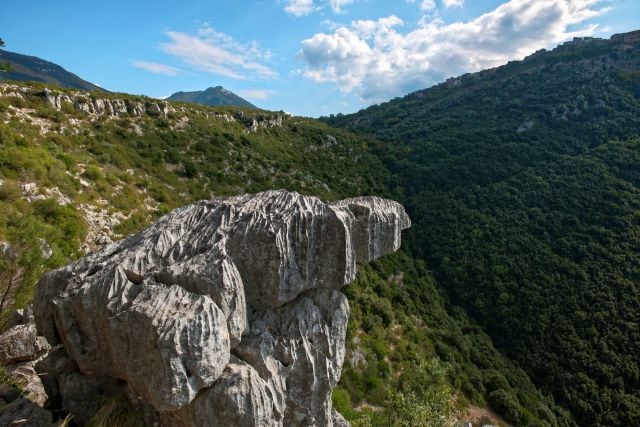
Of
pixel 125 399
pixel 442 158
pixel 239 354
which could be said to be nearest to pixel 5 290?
pixel 125 399

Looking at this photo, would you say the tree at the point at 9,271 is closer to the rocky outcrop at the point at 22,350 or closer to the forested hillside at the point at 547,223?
the rocky outcrop at the point at 22,350

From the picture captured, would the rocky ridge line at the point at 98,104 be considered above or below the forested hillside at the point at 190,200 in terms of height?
above

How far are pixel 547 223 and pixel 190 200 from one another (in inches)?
1492

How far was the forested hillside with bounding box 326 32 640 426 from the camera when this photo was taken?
27.6 meters

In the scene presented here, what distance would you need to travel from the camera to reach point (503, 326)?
31.3 meters

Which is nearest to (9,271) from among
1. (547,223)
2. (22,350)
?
(22,350)

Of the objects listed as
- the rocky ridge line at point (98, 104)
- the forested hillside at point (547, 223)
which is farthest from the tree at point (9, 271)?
the forested hillside at point (547, 223)

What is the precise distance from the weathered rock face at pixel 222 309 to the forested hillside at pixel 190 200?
5.15 m

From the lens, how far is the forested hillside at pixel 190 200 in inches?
575

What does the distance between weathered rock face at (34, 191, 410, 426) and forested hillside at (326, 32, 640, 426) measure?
26838 mm

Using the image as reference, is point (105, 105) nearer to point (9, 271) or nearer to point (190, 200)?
point (190, 200)

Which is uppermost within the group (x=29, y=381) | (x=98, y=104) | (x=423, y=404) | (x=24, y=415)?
(x=98, y=104)

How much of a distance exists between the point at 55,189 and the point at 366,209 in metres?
16.2

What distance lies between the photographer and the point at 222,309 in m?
6.64
